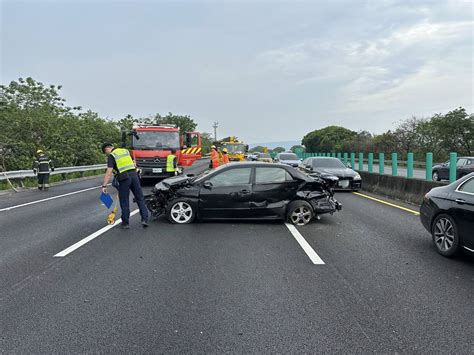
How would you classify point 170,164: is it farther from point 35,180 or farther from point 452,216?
point 452,216

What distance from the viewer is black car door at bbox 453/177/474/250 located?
209 inches

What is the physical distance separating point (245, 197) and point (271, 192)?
1.88 feet

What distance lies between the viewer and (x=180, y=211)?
8312 mm

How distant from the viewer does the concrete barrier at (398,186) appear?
460 inches

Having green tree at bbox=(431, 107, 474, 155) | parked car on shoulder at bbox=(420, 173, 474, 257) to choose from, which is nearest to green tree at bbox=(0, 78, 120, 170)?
parked car on shoulder at bbox=(420, 173, 474, 257)

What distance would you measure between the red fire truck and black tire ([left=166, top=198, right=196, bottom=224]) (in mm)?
8573

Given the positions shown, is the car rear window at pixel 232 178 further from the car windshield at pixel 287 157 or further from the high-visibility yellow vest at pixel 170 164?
the car windshield at pixel 287 157

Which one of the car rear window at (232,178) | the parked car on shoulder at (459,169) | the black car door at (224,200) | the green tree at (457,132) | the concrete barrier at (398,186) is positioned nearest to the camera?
the black car door at (224,200)

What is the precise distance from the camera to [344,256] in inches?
232

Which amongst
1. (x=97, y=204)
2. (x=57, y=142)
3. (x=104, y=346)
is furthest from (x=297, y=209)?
(x=57, y=142)

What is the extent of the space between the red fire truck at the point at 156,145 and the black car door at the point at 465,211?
12.7 metres

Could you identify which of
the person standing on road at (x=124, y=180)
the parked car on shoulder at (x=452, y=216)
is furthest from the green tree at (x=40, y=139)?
the parked car on shoulder at (x=452, y=216)

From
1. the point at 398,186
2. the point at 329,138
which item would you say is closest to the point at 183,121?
the point at 329,138

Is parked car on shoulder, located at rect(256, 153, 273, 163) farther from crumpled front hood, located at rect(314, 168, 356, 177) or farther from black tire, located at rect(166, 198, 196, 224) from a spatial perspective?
black tire, located at rect(166, 198, 196, 224)
